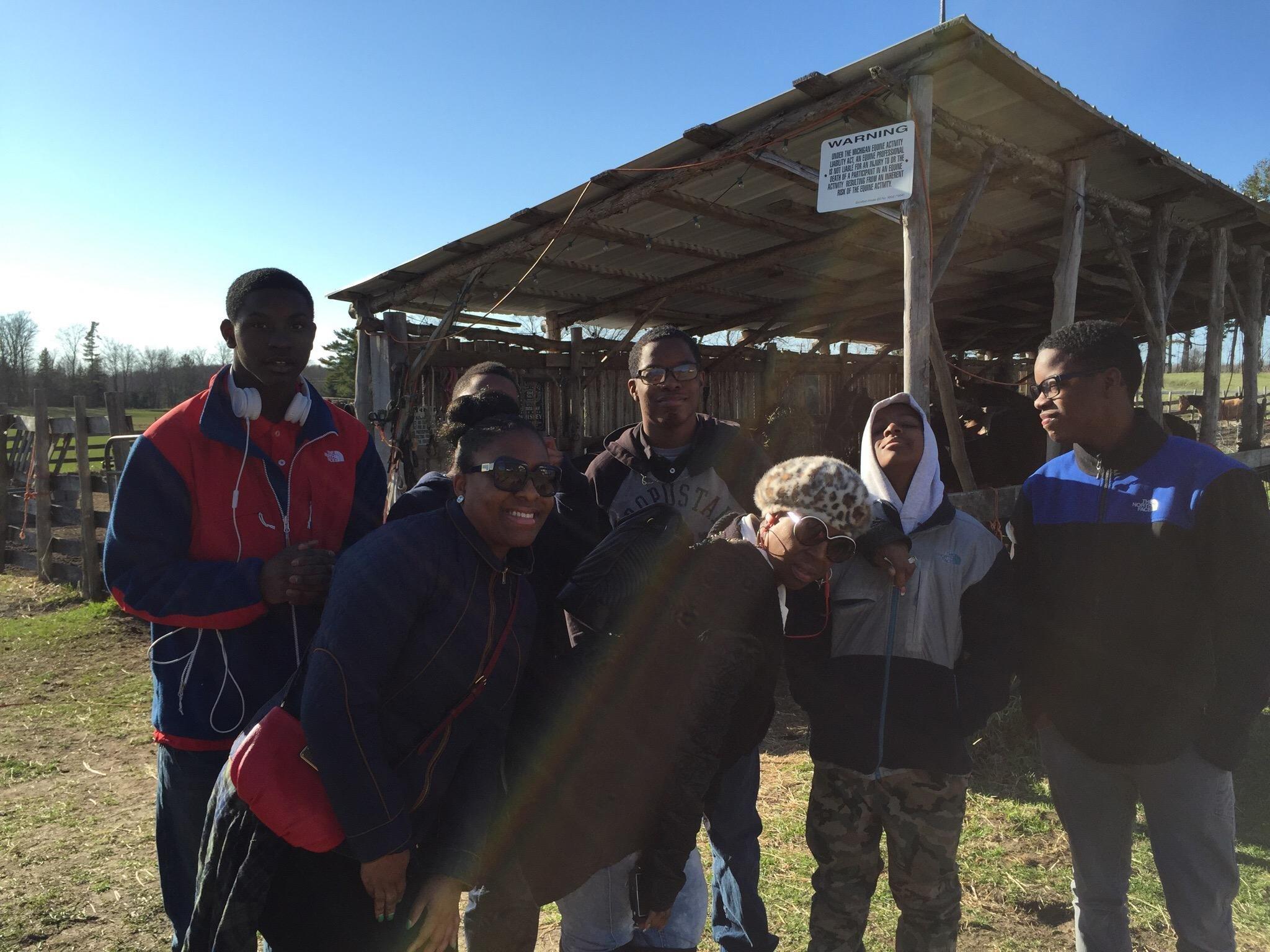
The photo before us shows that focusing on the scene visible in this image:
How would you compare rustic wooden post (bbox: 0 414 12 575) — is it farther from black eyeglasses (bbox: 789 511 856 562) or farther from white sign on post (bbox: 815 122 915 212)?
black eyeglasses (bbox: 789 511 856 562)

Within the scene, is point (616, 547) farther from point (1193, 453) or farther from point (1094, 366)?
point (1193, 453)

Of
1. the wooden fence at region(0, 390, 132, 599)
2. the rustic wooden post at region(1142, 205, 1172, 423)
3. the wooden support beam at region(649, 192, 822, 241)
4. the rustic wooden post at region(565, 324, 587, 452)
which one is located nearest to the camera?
the wooden support beam at region(649, 192, 822, 241)

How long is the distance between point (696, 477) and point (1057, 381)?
113 centimetres

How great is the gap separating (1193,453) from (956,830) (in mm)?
1250

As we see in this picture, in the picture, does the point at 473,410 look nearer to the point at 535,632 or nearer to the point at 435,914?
the point at 535,632

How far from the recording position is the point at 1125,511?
7.08 feet

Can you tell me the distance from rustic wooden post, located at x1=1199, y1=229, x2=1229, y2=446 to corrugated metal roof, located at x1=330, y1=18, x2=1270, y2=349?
292mm

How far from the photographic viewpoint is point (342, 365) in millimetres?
33562

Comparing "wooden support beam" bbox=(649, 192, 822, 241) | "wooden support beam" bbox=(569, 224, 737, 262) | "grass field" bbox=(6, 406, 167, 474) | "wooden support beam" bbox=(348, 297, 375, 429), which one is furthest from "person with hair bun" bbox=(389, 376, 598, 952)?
"wooden support beam" bbox=(348, 297, 375, 429)

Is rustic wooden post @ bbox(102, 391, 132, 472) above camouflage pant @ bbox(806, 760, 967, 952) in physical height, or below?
above

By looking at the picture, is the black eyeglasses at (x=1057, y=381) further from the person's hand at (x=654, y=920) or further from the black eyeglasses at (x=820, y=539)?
the person's hand at (x=654, y=920)

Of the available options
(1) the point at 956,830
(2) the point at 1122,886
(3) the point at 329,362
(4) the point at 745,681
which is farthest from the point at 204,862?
(3) the point at 329,362

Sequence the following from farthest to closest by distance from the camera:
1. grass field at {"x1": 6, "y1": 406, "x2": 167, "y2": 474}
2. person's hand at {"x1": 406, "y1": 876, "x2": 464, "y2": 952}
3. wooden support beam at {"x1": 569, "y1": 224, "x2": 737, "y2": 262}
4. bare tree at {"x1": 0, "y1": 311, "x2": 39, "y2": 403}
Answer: bare tree at {"x1": 0, "y1": 311, "x2": 39, "y2": 403} → grass field at {"x1": 6, "y1": 406, "x2": 167, "y2": 474} → wooden support beam at {"x1": 569, "y1": 224, "x2": 737, "y2": 262} → person's hand at {"x1": 406, "y1": 876, "x2": 464, "y2": 952}

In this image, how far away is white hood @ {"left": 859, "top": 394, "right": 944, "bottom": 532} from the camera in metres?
2.16
